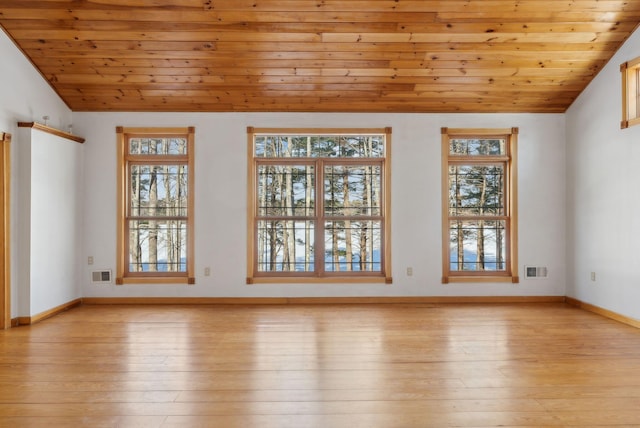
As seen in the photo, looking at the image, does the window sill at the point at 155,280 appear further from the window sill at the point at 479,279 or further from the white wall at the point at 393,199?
the window sill at the point at 479,279

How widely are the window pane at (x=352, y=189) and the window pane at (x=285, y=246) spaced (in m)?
0.43

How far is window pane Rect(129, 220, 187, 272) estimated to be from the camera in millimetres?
6234

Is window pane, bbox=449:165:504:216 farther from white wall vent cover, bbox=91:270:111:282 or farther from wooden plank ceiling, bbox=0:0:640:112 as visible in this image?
white wall vent cover, bbox=91:270:111:282


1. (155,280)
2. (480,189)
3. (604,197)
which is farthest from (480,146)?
(155,280)

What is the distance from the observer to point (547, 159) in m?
6.21

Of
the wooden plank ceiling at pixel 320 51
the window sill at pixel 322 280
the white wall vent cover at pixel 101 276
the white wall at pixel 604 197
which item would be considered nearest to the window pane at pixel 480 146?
the wooden plank ceiling at pixel 320 51

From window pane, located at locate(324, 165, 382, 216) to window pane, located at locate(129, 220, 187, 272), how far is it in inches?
79.7

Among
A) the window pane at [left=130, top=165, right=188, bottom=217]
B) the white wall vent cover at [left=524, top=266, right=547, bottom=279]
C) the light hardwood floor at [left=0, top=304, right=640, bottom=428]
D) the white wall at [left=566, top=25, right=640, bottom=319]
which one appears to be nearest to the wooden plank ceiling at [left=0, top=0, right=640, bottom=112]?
the white wall at [left=566, top=25, right=640, bottom=319]

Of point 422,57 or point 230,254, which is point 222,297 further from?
point 422,57

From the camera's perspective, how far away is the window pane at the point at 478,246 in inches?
249

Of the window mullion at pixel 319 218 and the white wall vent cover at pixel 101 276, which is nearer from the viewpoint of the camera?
the white wall vent cover at pixel 101 276

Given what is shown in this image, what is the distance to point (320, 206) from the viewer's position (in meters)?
6.25

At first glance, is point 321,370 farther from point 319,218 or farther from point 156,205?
point 156,205

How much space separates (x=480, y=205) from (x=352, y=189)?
1.76 metres
